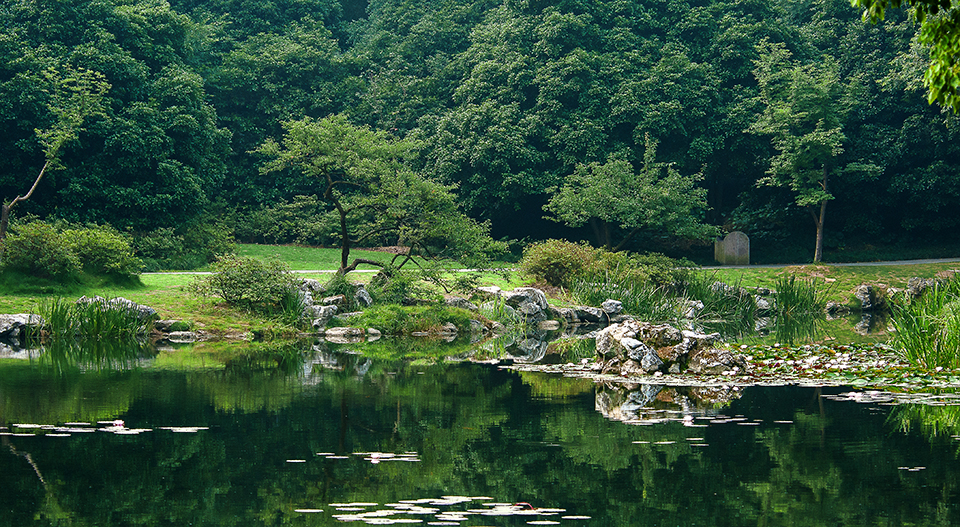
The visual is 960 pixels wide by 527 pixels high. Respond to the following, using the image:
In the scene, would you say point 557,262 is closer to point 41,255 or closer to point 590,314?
point 590,314

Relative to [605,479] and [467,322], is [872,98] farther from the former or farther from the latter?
[605,479]

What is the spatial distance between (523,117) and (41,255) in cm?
2264

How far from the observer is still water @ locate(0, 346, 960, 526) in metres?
6.48

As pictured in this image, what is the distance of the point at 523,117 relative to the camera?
40.7 meters

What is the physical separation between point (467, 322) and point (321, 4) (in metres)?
32.2

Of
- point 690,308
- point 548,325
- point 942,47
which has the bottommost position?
point 548,325

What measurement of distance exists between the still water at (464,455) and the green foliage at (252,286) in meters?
8.71

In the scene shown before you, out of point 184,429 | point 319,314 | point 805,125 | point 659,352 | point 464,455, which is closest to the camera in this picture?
point 464,455

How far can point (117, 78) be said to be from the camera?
111 feet

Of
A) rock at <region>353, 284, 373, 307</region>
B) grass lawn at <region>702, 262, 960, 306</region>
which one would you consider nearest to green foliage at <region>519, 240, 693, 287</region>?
grass lawn at <region>702, 262, 960, 306</region>

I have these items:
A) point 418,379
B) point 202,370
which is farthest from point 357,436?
point 202,370

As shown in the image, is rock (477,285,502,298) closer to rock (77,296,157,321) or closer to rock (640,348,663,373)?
rock (77,296,157,321)

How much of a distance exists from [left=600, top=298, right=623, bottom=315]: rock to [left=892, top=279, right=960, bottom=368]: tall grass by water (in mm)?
11203

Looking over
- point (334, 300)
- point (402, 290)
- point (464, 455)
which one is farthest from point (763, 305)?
point (464, 455)
